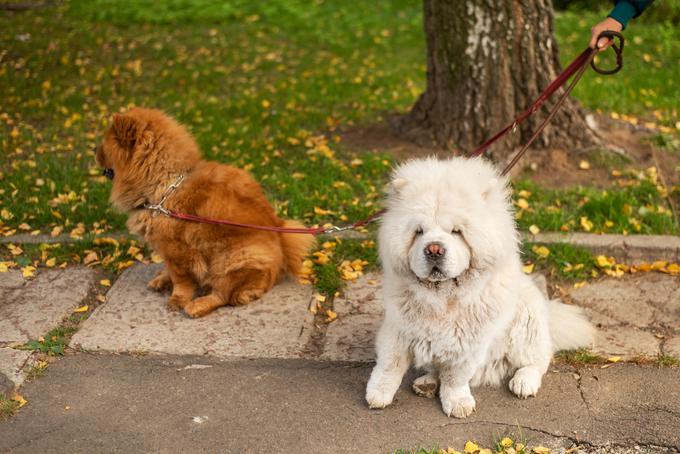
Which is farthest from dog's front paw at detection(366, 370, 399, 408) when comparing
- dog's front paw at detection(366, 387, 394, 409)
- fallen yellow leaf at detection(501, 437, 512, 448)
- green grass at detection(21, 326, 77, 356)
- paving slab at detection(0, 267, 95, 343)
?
paving slab at detection(0, 267, 95, 343)

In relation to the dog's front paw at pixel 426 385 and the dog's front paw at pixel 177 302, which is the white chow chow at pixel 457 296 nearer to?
the dog's front paw at pixel 426 385

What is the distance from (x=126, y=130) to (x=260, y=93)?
14.9 ft

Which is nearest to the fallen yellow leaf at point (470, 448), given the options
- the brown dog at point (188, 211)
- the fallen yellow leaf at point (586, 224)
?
the brown dog at point (188, 211)

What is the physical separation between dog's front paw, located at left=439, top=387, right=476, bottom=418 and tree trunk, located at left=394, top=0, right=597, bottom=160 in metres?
3.08

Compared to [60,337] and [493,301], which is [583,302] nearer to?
[493,301]

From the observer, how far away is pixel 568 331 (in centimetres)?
423

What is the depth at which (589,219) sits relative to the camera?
19.2 ft

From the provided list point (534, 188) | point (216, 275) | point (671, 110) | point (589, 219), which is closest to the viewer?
point (216, 275)

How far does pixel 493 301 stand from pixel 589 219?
8.40 ft

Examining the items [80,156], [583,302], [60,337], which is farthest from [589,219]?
[80,156]

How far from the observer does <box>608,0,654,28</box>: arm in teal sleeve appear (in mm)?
4508

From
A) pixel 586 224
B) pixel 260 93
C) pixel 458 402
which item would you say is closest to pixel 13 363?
pixel 458 402

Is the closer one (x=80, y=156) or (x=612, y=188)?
(x=612, y=188)

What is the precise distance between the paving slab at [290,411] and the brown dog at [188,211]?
26.0 inches
